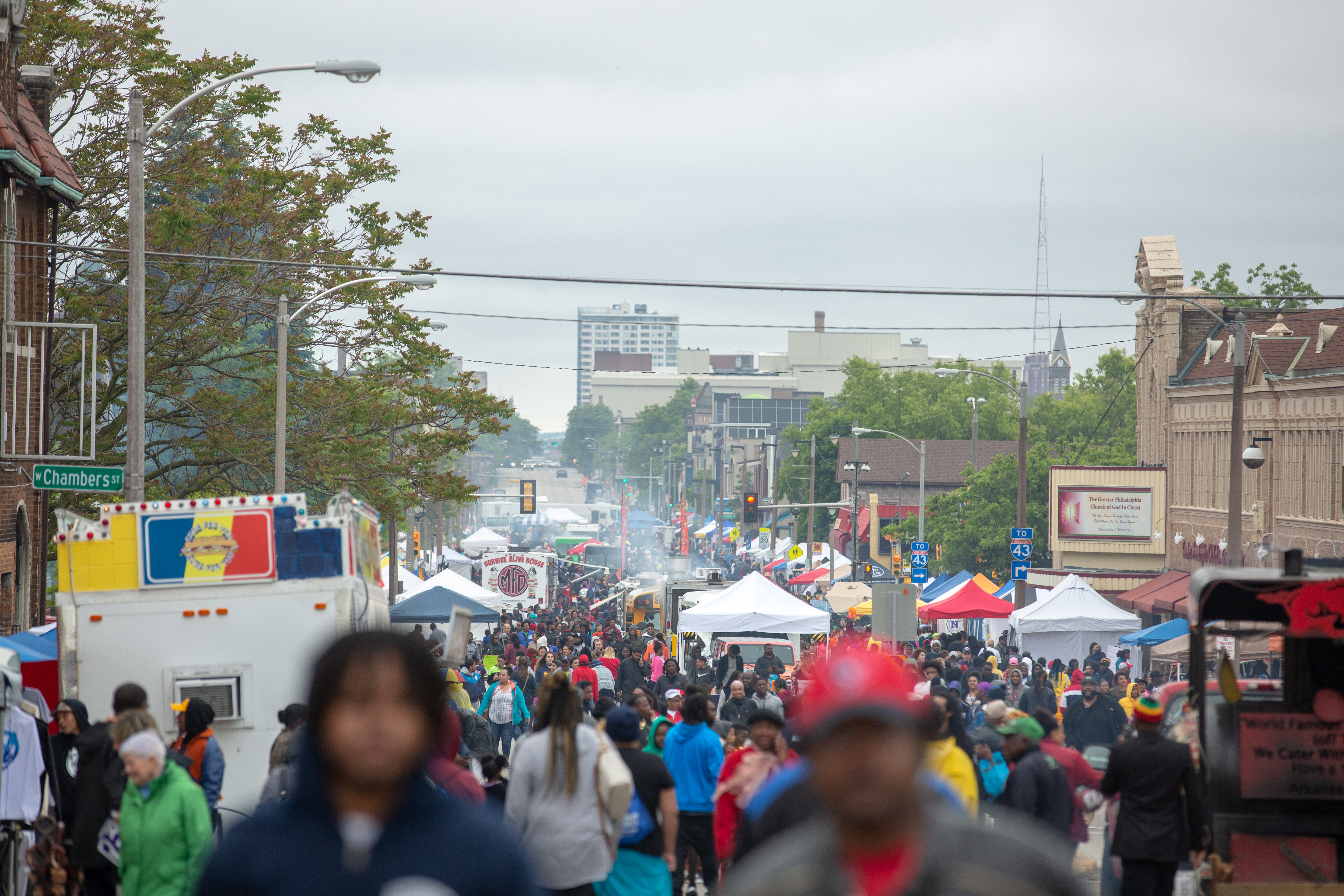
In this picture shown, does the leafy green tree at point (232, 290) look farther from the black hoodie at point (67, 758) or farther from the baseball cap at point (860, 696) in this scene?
the baseball cap at point (860, 696)

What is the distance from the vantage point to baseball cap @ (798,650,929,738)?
259cm

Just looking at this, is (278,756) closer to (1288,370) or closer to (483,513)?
(1288,370)

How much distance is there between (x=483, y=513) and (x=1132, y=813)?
185 metres

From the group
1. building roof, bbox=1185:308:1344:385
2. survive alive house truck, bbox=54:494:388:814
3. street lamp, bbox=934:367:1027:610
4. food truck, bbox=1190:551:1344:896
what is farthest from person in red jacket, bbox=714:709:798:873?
building roof, bbox=1185:308:1344:385

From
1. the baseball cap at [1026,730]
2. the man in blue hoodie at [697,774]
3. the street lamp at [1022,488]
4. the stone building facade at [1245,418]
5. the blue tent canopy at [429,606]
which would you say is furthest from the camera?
the stone building facade at [1245,418]

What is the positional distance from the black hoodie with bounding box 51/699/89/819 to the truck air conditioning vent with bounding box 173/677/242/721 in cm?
78

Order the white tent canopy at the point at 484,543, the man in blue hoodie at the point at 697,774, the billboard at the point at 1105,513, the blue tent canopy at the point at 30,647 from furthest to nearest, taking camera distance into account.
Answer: the white tent canopy at the point at 484,543 → the billboard at the point at 1105,513 → the blue tent canopy at the point at 30,647 → the man in blue hoodie at the point at 697,774

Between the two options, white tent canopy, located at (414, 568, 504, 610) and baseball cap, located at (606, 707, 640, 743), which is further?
white tent canopy, located at (414, 568, 504, 610)

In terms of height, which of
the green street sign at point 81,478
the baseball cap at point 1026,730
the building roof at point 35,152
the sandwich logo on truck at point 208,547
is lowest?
the baseball cap at point 1026,730

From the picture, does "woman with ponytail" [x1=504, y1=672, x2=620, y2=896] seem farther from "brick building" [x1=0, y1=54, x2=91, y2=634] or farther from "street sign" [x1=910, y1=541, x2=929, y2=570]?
"street sign" [x1=910, y1=541, x2=929, y2=570]

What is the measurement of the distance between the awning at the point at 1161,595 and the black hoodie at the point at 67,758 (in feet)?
105

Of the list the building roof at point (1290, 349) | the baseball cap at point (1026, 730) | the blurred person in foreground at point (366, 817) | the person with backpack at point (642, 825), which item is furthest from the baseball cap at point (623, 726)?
the building roof at point (1290, 349)

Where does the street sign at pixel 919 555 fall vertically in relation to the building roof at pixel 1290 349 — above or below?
below

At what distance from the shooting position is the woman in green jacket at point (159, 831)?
7250mm
